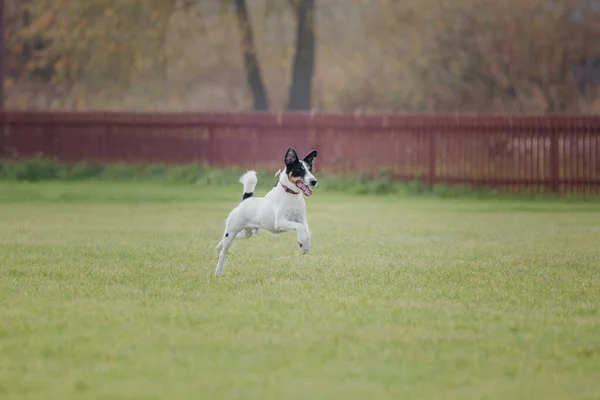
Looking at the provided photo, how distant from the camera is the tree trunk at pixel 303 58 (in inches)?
1655

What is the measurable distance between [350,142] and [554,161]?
5.34 meters

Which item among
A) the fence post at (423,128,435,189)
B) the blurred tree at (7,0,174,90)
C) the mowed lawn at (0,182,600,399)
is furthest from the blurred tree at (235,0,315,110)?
the mowed lawn at (0,182,600,399)

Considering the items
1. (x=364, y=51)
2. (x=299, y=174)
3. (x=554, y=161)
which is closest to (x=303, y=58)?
(x=554, y=161)

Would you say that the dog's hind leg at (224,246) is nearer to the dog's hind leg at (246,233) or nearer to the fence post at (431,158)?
the dog's hind leg at (246,233)

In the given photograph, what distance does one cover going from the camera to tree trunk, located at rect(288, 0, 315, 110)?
4203 centimetres

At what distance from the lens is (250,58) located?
43969mm

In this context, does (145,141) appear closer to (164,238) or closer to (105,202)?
(105,202)

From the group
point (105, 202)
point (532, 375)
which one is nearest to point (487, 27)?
point (105, 202)

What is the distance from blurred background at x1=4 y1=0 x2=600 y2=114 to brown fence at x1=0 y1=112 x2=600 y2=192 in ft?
19.2

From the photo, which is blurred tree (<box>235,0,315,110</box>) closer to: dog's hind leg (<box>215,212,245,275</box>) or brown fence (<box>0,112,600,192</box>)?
brown fence (<box>0,112,600,192</box>)

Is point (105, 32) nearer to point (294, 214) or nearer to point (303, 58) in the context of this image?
point (303, 58)

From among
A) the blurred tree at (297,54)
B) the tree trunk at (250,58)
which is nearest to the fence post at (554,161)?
the blurred tree at (297,54)

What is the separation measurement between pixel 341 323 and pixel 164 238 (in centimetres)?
838

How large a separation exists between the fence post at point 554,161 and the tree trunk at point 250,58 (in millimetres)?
14890
